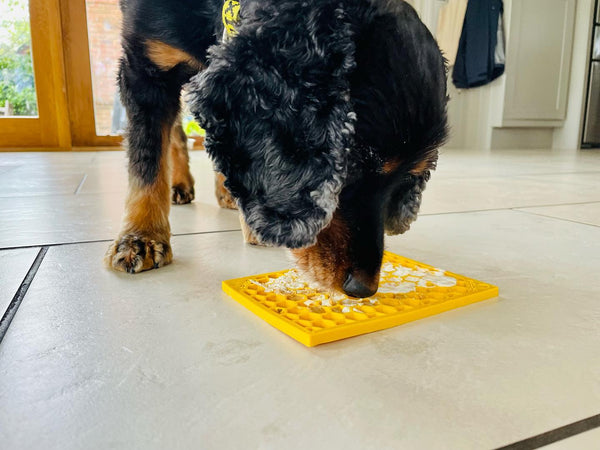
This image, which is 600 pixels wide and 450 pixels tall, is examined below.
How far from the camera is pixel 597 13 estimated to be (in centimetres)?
828

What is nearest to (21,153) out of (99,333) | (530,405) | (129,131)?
(129,131)

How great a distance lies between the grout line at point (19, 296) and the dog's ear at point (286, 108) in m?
0.54

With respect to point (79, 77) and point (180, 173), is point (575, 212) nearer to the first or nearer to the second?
point (180, 173)

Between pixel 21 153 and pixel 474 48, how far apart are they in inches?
241

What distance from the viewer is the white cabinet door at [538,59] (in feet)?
25.3

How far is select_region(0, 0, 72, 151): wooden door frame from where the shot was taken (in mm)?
6074


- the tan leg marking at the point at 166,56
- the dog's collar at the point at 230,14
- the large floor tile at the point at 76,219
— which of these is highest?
the dog's collar at the point at 230,14

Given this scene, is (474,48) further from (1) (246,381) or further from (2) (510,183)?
(1) (246,381)

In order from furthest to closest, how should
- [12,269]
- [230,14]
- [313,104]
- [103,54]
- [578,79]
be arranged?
[578,79] < [103,54] < [12,269] < [230,14] < [313,104]

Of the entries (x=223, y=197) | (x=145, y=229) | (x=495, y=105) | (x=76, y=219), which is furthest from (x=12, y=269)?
(x=495, y=105)

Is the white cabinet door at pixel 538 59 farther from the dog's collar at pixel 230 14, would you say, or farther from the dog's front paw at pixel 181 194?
the dog's collar at pixel 230 14

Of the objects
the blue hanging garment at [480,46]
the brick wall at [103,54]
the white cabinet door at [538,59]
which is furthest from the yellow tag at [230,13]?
the white cabinet door at [538,59]

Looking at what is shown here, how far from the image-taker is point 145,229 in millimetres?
1654

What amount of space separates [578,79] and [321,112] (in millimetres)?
8964
